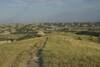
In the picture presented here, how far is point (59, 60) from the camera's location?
19859 mm

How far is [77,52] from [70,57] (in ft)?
5.62

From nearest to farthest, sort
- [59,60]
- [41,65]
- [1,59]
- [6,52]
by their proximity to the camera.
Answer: [41,65], [59,60], [1,59], [6,52]

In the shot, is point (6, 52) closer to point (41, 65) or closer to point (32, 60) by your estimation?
point (32, 60)

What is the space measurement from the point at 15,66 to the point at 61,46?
7.66 m

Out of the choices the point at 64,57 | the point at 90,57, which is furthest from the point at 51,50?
the point at 90,57

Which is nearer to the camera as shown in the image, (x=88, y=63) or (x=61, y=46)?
(x=88, y=63)

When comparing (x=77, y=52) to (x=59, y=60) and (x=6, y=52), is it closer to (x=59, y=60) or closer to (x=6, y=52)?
(x=59, y=60)

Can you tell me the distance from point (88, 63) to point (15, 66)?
5.55 meters

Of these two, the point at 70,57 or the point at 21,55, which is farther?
the point at 21,55

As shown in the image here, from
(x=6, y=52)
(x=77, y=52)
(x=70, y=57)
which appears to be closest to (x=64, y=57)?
(x=70, y=57)

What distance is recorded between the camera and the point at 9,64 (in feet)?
64.4

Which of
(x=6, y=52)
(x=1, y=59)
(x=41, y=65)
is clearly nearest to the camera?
(x=41, y=65)

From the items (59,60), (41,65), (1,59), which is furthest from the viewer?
(1,59)

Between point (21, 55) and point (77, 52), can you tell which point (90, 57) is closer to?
point (77, 52)
